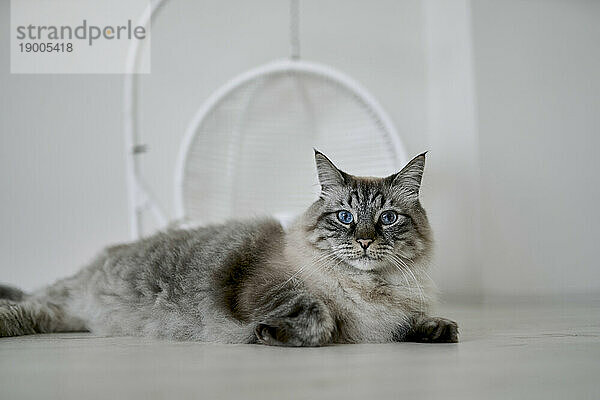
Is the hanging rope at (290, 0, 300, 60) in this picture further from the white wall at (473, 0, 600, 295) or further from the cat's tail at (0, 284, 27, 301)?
the cat's tail at (0, 284, 27, 301)

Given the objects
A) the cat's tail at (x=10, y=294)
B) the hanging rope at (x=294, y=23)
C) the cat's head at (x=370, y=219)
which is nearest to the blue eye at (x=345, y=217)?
the cat's head at (x=370, y=219)

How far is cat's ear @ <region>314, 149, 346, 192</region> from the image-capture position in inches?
70.9

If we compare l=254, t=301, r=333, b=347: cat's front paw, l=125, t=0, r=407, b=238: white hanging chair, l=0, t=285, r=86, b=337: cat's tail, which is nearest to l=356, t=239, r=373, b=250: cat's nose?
l=254, t=301, r=333, b=347: cat's front paw

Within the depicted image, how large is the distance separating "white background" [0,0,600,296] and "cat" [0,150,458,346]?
186 centimetres

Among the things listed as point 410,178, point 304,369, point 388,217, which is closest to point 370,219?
point 388,217

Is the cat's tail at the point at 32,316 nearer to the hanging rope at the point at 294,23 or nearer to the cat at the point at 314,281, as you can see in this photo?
the cat at the point at 314,281

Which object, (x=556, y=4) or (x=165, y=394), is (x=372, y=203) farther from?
(x=556, y=4)

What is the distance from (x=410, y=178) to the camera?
5.91 feet

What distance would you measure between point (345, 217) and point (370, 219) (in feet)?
0.23

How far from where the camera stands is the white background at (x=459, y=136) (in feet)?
12.1

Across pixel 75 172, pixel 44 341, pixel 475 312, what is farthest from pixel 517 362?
pixel 75 172

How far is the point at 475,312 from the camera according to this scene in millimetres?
2895

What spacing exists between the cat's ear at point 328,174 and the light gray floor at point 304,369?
1.52 ft

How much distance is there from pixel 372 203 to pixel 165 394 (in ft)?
2.78
